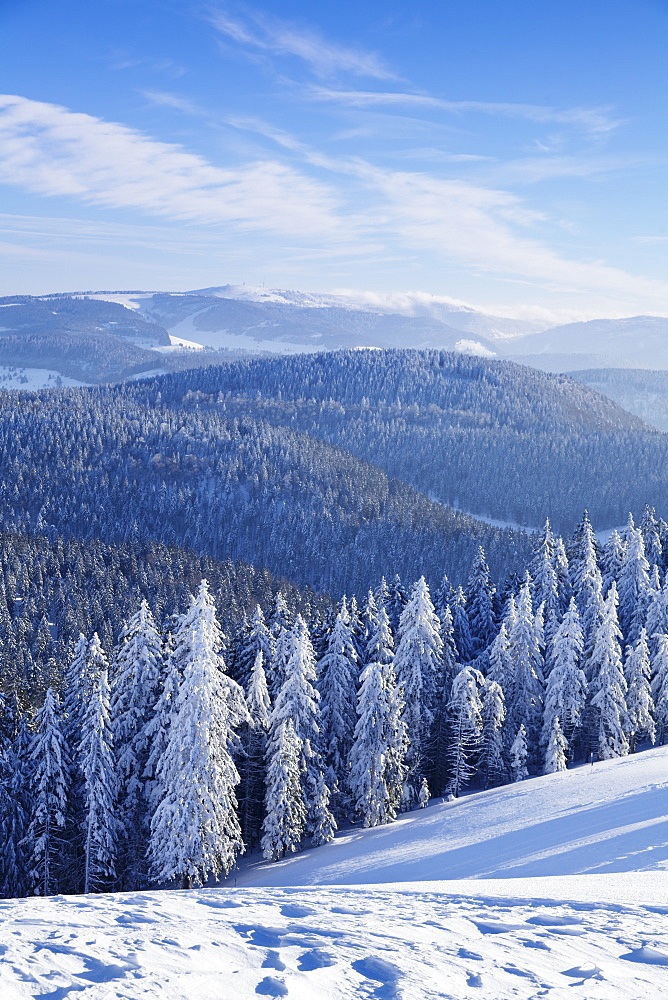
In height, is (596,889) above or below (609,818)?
above

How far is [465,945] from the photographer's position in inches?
424

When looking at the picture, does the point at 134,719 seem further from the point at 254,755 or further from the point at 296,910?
the point at 296,910

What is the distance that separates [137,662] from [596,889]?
21.7 metres

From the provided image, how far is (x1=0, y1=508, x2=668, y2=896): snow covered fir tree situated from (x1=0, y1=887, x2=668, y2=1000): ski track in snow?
48.9ft

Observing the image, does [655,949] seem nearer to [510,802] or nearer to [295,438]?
[510,802]

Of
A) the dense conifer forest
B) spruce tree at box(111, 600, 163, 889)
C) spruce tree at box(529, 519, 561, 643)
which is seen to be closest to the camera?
the dense conifer forest

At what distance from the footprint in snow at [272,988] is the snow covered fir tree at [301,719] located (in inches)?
695

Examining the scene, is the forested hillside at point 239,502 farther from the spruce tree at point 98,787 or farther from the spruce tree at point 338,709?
the spruce tree at point 98,787

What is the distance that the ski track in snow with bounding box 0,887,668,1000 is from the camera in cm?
883

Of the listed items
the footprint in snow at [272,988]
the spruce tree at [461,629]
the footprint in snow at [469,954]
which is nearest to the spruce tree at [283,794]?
the spruce tree at [461,629]

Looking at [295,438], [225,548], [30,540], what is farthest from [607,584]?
[295,438]

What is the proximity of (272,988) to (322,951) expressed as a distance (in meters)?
1.46

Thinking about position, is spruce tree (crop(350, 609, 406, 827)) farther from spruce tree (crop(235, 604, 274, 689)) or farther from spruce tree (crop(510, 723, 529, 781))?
spruce tree (crop(510, 723, 529, 781))

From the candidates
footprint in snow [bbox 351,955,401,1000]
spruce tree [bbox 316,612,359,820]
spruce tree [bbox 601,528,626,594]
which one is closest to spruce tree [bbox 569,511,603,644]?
spruce tree [bbox 601,528,626,594]
